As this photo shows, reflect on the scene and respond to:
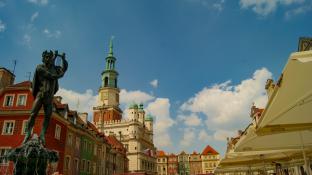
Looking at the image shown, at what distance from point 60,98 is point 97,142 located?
8.48 metres

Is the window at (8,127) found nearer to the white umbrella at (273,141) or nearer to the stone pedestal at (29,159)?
the stone pedestal at (29,159)

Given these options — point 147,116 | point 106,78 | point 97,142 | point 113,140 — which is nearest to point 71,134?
point 97,142

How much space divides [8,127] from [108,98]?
63101 mm

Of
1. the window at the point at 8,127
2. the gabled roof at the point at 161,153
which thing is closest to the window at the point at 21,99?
the window at the point at 8,127

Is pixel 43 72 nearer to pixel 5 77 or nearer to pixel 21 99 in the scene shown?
pixel 21 99

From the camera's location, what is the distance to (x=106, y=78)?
96.0 metres

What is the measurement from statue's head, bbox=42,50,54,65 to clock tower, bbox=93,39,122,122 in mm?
79209

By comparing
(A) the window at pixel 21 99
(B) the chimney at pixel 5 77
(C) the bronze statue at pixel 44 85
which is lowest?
(C) the bronze statue at pixel 44 85

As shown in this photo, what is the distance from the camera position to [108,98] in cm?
9069

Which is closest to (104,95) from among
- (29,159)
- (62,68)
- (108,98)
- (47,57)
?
(108,98)

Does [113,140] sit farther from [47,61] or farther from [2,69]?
[47,61]

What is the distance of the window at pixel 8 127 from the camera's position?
2731cm

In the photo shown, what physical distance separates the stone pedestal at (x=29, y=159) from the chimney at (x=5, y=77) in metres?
26.9

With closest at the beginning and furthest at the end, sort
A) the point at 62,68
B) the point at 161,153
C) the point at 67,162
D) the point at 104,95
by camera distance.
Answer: the point at 62,68 → the point at 67,162 → the point at 104,95 → the point at 161,153
